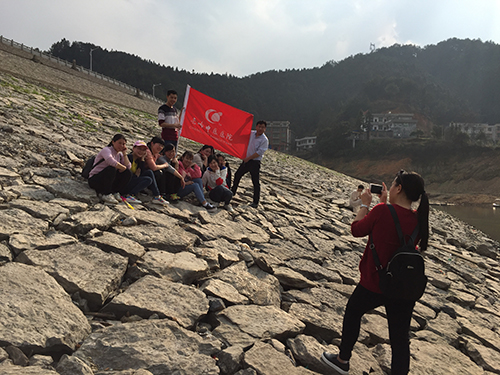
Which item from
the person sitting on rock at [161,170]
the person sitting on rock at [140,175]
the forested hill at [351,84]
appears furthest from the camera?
the forested hill at [351,84]

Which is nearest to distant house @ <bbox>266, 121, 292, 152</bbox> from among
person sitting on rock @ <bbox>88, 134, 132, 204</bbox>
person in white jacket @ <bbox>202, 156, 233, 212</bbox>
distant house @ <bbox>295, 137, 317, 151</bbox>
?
distant house @ <bbox>295, 137, 317, 151</bbox>

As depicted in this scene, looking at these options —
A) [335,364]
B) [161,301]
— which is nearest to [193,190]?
[161,301]

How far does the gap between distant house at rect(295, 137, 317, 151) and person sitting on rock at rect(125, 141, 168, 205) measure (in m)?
82.6

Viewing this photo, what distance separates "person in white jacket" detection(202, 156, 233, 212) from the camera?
6.39 m

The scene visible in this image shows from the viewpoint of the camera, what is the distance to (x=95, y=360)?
2225 mm

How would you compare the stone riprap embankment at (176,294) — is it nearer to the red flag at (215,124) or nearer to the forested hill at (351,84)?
the red flag at (215,124)

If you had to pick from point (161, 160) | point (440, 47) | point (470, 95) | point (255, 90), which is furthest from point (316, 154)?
point (440, 47)

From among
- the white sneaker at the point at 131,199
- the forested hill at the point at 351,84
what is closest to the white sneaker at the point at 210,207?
the white sneaker at the point at 131,199

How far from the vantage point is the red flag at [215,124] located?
7160 mm

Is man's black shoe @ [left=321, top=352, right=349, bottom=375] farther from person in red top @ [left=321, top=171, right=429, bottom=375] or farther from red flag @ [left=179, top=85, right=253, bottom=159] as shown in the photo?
red flag @ [left=179, top=85, right=253, bottom=159]

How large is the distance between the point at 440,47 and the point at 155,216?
599 feet

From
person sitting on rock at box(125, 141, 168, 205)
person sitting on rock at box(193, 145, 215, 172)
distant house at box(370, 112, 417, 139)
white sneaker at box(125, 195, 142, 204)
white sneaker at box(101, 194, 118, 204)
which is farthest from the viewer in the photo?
distant house at box(370, 112, 417, 139)

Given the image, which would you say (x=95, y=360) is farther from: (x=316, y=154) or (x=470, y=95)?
(x=470, y=95)

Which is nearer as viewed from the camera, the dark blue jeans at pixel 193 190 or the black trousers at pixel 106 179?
the black trousers at pixel 106 179
